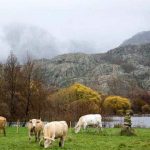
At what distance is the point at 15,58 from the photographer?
77.8 metres

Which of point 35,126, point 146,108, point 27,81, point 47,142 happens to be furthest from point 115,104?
point 47,142

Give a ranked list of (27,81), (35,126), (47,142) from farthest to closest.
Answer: (27,81) < (35,126) < (47,142)

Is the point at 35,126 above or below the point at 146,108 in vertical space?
below

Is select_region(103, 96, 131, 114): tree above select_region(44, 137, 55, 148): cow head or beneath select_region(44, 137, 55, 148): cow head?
above

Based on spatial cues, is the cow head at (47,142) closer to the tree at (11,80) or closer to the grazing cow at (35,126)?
the grazing cow at (35,126)

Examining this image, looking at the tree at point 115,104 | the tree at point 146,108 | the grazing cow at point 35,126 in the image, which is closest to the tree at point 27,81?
the grazing cow at point 35,126

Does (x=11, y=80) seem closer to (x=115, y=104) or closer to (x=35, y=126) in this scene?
(x=35, y=126)

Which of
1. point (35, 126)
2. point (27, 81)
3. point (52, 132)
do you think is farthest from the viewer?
point (27, 81)

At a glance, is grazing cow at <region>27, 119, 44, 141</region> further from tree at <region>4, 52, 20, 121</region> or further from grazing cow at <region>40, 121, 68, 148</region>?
tree at <region>4, 52, 20, 121</region>

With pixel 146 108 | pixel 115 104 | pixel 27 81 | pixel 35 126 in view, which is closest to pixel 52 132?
pixel 35 126

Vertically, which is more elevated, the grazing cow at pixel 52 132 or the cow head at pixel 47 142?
the grazing cow at pixel 52 132

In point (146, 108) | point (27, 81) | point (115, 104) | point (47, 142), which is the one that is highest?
point (115, 104)

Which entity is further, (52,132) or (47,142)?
(52,132)

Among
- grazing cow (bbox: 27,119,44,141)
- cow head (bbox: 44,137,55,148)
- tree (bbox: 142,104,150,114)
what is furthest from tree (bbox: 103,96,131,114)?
cow head (bbox: 44,137,55,148)
